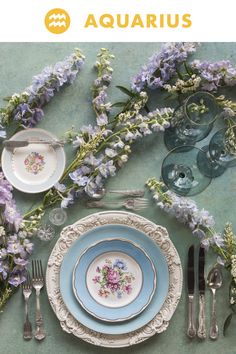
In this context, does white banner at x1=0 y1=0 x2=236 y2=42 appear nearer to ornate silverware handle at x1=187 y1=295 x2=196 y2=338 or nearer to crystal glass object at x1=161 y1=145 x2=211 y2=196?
crystal glass object at x1=161 y1=145 x2=211 y2=196

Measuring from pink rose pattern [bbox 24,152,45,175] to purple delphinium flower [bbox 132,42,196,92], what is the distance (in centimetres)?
40

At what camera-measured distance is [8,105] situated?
5.41 ft

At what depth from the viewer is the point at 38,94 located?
64.7 inches

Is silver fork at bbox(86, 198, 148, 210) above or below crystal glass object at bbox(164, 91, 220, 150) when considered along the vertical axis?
below

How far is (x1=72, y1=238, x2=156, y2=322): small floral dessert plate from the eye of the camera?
1.66 m

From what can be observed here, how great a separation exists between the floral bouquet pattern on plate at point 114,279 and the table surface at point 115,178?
186mm

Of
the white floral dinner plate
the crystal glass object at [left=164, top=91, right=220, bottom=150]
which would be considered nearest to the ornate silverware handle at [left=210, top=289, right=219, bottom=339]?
the crystal glass object at [left=164, top=91, right=220, bottom=150]

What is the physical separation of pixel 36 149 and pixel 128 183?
0.34m

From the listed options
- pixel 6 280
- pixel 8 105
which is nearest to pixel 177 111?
pixel 8 105

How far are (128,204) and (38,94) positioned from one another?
49 centimetres

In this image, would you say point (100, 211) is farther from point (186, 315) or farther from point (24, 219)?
point (186, 315)

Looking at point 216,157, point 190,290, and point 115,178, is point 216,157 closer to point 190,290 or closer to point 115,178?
point 115,178

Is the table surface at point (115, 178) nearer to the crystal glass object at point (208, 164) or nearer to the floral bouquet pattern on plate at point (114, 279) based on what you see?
the crystal glass object at point (208, 164)

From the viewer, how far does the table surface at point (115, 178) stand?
66.1 inches
